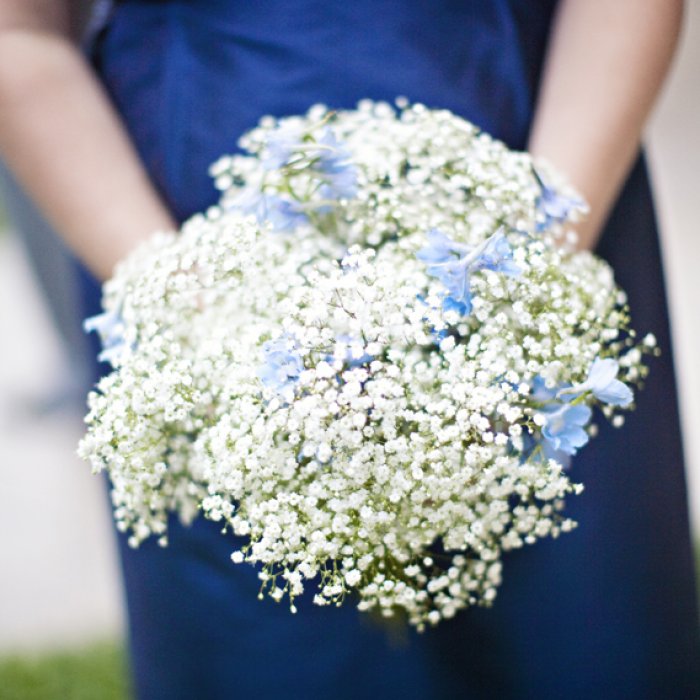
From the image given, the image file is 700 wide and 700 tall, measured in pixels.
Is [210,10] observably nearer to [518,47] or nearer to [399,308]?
[518,47]

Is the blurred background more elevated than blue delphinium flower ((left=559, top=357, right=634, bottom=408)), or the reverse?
the blurred background

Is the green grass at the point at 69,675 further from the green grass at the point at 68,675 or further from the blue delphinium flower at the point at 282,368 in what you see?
the blue delphinium flower at the point at 282,368

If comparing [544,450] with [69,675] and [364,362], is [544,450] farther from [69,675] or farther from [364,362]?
[69,675]

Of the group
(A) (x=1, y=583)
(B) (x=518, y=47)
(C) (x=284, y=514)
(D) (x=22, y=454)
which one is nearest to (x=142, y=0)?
(B) (x=518, y=47)

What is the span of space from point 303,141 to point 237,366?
27 centimetres

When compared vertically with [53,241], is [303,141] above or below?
below

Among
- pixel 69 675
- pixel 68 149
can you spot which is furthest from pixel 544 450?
pixel 69 675

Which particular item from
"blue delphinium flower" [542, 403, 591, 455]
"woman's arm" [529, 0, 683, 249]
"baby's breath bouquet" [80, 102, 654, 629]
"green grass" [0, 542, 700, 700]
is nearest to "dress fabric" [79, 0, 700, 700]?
"woman's arm" [529, 0, 683, 249]

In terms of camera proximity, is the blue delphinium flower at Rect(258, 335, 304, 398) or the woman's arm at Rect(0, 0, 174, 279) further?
the woman's arm at Rect(0, 0, 174, 279)

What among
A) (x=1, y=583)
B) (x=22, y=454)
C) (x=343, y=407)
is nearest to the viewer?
(x=343, y=407)

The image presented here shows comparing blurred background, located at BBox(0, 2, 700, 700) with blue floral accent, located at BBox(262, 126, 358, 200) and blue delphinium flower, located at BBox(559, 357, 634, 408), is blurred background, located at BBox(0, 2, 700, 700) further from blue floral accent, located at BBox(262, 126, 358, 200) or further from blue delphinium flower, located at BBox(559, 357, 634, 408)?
blue delphinium flower, located at BBox(559, 357, 634, 408)

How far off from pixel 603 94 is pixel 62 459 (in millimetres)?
3013

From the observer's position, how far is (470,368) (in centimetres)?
75

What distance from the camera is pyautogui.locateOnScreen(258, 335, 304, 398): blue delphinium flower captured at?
2.43 feet
